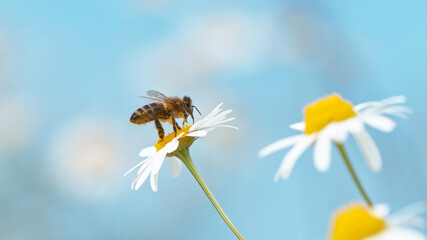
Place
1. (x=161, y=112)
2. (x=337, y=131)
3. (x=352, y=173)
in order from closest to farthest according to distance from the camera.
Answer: (x=352, y=173)
(x=337, y=131)
(x=161, y=112)

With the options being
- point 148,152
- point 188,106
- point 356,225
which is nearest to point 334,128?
point 356,225

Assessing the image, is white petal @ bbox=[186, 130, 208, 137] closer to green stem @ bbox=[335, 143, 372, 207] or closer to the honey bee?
the honey bee

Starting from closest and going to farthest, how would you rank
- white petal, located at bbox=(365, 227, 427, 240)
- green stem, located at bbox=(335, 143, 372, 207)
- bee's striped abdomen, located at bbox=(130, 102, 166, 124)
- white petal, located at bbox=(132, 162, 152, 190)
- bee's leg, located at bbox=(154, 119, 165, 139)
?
white petal, located at bbox=(365, 227, 427, 240) → green stem, located at bbox=(335, 143, 372, 207) → white petal, located at bbox=(132, 162, 152, 190) → bee's leg, located at bbox=(154, 119, 165, 139) → bee's striped abdomen, located at bbox=(130, 102, 166, 124)

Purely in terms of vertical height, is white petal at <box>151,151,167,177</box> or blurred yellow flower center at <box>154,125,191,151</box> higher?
blurred yellow flower center at <box>154,125,191,151</box>

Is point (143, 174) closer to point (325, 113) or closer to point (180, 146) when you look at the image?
point (180, 146)

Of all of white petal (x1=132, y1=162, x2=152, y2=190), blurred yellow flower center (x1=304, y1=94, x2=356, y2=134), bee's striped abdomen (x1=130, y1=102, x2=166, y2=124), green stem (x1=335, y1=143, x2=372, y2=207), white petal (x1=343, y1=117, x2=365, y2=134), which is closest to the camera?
green stem (x1=335, y1=143, x2=372, y2=207)

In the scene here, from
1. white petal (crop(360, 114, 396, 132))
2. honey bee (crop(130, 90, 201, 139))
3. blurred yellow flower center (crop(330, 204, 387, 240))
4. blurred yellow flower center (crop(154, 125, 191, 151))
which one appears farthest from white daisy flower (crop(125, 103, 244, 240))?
blurred yellow flower center (crop(330, 204, 387, 240))

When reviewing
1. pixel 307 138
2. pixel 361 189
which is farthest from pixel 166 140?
pixel 361 189
